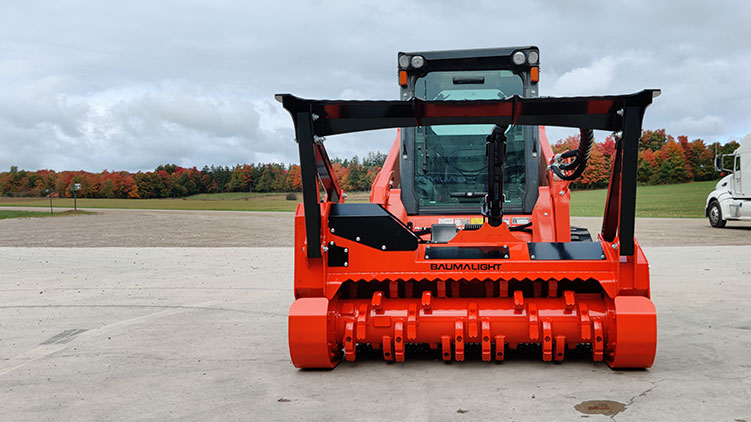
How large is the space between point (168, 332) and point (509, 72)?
4.65 meters

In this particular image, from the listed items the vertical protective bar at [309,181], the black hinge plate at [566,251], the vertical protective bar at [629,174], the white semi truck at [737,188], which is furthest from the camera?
the white semi truck at [737,188]

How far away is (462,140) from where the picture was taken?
24.6 feet

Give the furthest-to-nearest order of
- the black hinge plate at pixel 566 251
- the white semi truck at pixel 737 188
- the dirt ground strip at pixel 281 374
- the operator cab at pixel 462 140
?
the white semi truck at pixel 737 188
the operator cab at pixel 462 140
the black hinge plate at pixel 566 251
the dirt ground strip at pixel 281 374

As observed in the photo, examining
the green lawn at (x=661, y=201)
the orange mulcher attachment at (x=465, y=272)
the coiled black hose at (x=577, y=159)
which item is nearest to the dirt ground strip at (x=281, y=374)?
the orange mulcher attachment at (x=465, y=272)

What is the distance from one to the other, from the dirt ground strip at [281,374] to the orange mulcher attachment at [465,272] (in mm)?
246

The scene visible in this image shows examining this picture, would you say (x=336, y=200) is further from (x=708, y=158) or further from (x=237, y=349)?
(x=708, y=158)

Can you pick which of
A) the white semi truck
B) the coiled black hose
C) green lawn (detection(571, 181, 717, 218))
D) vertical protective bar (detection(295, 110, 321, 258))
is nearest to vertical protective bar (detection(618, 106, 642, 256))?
the coiled black hose

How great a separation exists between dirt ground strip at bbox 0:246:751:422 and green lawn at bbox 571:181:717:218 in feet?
82.6

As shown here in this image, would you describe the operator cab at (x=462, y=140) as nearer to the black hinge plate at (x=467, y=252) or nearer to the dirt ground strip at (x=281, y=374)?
the dirt ground strip at (x=281, y=374)

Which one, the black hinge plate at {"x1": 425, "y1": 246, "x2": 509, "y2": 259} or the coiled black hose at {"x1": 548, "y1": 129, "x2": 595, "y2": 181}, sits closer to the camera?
the black hinge plate at {"x1": 425, "y1": 246, "x2": 509, "y2": 259}

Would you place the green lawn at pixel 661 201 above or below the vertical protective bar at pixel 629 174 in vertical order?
below

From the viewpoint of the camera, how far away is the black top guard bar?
14.8 feet

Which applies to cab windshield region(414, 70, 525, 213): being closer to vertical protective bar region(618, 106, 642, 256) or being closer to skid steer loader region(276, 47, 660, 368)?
skid steer loader region(276, 47, 660, 368)

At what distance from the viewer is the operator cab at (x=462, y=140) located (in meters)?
7.34
